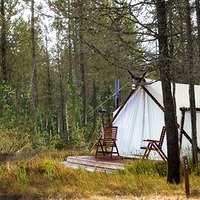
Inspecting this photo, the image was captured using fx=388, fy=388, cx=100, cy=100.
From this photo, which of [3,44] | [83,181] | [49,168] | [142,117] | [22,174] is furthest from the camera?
[3,44]

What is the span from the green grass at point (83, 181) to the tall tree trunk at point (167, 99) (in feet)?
0.99

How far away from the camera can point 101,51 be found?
7891 mm

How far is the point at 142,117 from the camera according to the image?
12625 millimetres

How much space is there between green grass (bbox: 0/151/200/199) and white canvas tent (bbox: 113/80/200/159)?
311cm

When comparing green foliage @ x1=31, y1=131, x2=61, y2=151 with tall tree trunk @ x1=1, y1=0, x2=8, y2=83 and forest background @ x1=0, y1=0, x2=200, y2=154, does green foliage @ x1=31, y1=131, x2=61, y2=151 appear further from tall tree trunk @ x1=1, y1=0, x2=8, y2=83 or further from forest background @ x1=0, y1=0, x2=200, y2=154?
tall tree trunk @ x1=1, y1=0, x2=8, y2=83

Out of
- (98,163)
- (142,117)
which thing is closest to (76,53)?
(142,117)

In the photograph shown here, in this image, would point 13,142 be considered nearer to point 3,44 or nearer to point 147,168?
point 147,168

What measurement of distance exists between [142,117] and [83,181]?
5.15 m

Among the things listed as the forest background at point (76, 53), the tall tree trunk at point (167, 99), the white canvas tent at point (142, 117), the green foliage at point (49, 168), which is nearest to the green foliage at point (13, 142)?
the forest background at point (76, 53)

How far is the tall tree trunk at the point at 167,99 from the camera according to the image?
7809 mm

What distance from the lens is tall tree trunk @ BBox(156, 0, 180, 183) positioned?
25.6ft

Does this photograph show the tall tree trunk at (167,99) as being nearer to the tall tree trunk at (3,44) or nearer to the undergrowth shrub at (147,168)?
the undergrowth shrub at (147,168)

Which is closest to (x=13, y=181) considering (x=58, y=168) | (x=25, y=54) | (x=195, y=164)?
(x=58, y=168)

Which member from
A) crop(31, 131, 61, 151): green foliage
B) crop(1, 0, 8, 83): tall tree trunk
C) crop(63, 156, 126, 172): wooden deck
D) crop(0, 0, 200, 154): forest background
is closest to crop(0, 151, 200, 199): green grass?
crop(63, 156, 126, 172): wooden deck
